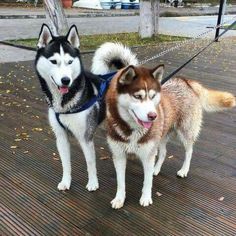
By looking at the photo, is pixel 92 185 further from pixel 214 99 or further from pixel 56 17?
pixel 56 17

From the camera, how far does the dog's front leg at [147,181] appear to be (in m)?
3.10

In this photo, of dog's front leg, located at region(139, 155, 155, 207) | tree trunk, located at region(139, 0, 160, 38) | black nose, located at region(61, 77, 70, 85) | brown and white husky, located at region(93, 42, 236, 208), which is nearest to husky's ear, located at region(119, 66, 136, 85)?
brown and white husky, located at region(93, 42, 236, 208)

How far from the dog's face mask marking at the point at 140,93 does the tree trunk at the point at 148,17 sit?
30.6ft

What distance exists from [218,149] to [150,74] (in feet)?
6.27

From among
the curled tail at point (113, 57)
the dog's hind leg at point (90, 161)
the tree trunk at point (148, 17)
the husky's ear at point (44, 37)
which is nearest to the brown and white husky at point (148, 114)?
the dog's hind leg at point (90, 161)

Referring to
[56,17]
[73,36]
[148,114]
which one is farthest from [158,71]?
[56,17]

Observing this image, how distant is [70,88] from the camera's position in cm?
318

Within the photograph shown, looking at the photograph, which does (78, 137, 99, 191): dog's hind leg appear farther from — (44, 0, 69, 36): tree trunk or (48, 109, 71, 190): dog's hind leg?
(44, 0, 69, 36): tree trunk

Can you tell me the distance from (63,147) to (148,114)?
1.11 metres

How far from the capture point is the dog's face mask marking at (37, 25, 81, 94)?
2.96 metres

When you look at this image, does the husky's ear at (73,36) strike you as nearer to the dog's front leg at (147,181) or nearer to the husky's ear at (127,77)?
the husky's ear at (127,77)

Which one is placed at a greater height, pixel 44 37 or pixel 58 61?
pixel 44 37

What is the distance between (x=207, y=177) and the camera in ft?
12.2

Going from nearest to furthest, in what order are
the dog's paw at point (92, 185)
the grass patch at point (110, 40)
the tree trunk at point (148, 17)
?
the dog's paw at point (92, 185) → the grass patch at point (110, 40) → the tree trunk at point (148, 17)
